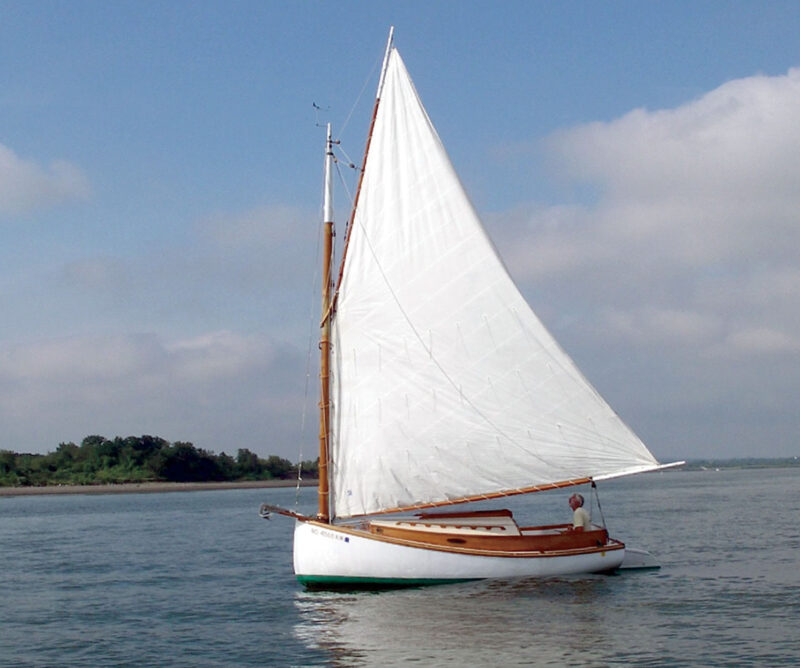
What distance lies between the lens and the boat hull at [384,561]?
1125 inches

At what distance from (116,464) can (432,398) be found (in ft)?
440

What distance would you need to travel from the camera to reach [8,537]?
60.3 meters

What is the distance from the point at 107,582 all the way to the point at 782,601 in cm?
2369

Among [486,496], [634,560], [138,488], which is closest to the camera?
[486,496]

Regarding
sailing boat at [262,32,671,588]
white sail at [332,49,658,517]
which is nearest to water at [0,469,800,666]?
sailing boat at [262,32,671,588]

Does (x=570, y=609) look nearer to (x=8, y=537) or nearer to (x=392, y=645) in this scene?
(x=392, y=645)

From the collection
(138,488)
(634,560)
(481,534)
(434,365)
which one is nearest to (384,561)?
(481,534)

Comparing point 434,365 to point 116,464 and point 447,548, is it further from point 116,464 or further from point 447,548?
point 116,464

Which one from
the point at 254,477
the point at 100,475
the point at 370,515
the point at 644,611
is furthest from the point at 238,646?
the point at 254,477

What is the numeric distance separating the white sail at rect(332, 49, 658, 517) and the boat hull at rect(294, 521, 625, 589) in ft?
5.12

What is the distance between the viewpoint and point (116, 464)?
154500 mm

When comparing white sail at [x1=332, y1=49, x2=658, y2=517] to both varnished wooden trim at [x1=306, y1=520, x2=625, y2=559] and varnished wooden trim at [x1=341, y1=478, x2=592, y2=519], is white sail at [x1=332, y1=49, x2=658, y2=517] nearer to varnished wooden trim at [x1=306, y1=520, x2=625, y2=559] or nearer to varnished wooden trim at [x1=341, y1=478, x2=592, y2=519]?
varnished wooden trim at [x1=341, y1=478, x2=592, y2=519]

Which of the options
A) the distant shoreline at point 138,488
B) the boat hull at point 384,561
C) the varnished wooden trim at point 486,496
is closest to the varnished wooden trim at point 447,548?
the boat hull at point 384,561

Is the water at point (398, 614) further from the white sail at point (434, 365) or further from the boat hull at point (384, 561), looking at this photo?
the white sail at point (434, 365)
